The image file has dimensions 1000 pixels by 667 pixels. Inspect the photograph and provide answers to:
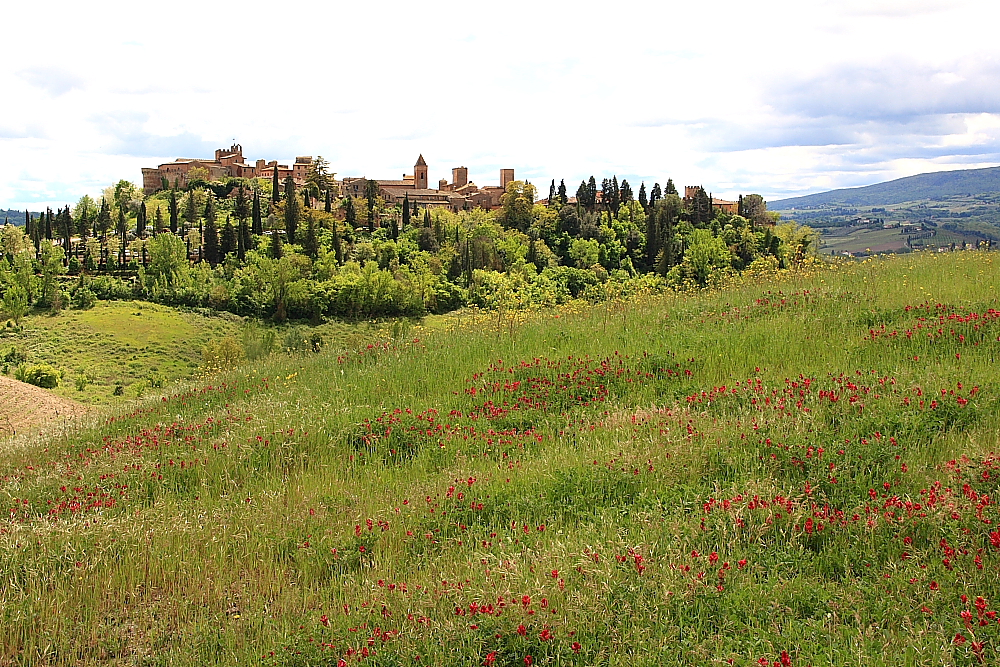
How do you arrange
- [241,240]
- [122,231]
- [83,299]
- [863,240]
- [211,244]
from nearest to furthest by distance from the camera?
1. [83,299]
2. [211,244]
3. [241,240]
4. [122,231]
5. [863,240]

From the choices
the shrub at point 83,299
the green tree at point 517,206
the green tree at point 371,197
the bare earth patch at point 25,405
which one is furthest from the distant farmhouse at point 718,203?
the bare earth patch at point 25,405

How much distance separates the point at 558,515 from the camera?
534cm

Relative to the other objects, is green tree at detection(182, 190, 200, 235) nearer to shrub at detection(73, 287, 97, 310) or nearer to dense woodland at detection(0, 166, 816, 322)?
dense woodland at detection(0, 166, 816, 322)

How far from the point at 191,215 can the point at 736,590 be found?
118m

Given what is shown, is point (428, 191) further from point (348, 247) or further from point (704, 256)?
point (704, 256)

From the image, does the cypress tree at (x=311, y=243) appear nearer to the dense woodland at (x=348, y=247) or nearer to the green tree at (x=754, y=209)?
the dense woodland at (x=348, y=247)

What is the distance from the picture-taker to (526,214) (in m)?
118

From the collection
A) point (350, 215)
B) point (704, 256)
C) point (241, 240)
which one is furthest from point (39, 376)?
point (704, 256)

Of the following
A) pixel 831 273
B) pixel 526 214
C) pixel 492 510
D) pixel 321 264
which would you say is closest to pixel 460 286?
pixel 321 264

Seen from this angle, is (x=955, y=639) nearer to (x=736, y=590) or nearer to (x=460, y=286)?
(x=736, y=590)

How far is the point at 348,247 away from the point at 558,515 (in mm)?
97563

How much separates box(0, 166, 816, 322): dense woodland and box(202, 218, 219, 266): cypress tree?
16cm

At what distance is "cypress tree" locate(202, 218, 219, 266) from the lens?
92.6 meters

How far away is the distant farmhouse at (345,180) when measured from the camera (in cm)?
12781
